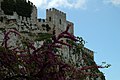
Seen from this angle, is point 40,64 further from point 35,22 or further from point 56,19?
point 56,19

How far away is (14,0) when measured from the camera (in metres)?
51.6

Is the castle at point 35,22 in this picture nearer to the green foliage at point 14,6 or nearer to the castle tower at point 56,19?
the castle tower at point 56,19

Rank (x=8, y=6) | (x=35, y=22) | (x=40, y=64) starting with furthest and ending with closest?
(x=35, y=22) → (x=8, y=6) → (x=40, y=64)

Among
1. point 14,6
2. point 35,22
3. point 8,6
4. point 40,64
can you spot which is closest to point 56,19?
point 35,22

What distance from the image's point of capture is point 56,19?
58.0 metres

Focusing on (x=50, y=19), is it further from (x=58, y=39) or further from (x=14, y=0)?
(x=58, y=39)

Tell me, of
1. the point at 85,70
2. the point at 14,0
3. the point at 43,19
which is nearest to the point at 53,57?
the point at 85,70

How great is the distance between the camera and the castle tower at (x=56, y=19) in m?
56.2

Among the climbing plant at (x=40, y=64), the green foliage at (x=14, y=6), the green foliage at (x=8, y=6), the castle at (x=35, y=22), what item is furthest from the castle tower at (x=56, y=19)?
the climbing plant at (x=40, y=64)

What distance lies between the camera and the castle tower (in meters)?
56.2

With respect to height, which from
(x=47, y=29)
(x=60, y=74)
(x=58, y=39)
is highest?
(x=47, y=29)

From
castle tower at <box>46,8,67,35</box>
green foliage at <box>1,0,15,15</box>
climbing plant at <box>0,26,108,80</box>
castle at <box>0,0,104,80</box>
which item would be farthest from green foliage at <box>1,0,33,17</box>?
climbing plant at <box>0,26,108,80</box>

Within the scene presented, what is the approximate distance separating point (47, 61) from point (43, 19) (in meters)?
50.3

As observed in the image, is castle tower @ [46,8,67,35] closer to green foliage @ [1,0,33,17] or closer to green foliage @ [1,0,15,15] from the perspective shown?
green foliage @ [1,0,33,17]
